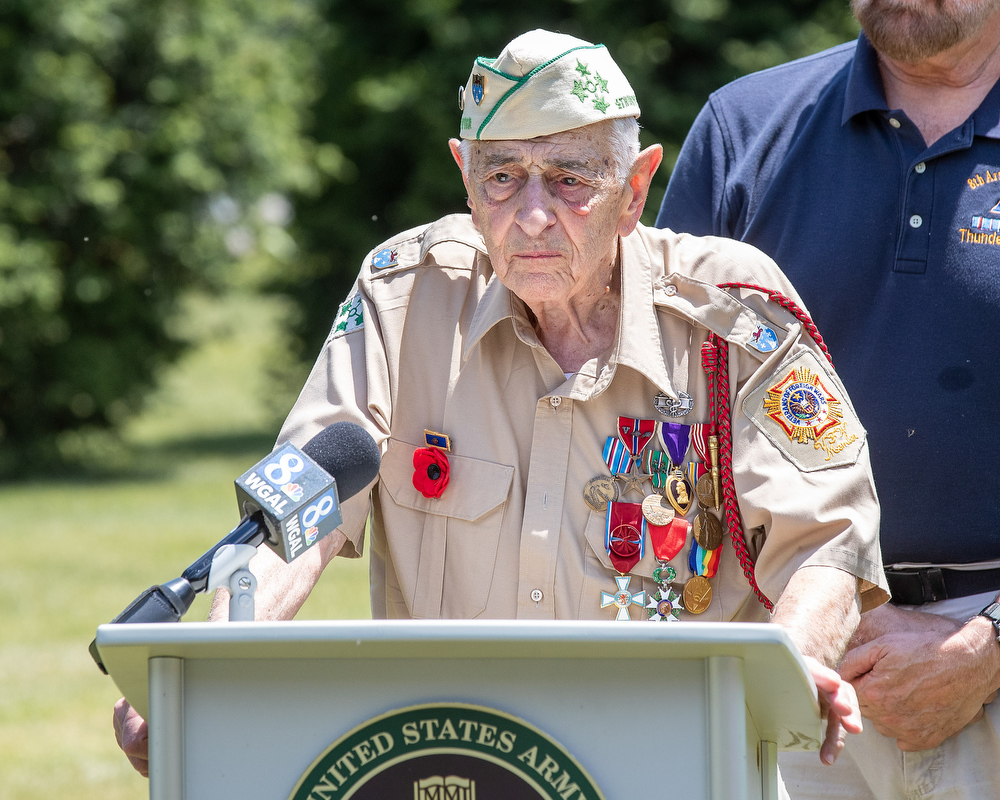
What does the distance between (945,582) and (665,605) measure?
0.77m

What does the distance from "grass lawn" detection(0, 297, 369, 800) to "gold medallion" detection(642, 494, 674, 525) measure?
3.40 meters

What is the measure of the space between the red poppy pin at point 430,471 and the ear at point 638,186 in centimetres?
51

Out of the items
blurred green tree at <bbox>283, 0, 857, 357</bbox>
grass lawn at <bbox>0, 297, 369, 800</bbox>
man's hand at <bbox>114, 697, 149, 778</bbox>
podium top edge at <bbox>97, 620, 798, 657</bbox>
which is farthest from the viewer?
blurred green tree at <bbox>283, 0, 857, 357</bbox>

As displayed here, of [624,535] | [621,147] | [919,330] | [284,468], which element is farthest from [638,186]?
[284,468]

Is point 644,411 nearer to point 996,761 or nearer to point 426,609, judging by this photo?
point 426,609

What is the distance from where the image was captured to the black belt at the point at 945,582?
2600 mm

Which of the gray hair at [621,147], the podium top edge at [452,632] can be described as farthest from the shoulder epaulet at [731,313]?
the podium top edge at [452,632]

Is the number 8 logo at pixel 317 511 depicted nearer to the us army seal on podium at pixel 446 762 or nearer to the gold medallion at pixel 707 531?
the us army seal on podium at pixel 446 762

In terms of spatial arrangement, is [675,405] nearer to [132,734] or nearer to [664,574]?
[664,574]

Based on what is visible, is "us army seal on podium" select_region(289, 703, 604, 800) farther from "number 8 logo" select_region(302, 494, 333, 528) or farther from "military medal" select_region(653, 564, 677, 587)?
"military medal" select_region(653, 564, 677, 587)

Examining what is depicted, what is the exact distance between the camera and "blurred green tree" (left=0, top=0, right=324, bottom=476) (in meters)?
14.0

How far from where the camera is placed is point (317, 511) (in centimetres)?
161

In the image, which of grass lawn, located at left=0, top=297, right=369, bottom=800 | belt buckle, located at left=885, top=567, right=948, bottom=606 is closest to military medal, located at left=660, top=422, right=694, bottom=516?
belt buckle, located at left=885, top=567, right=948, bottom=606

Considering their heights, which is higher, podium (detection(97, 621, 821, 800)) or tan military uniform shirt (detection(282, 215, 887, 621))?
tan military uniform shirt (detection(282, 215, 887, 621))
